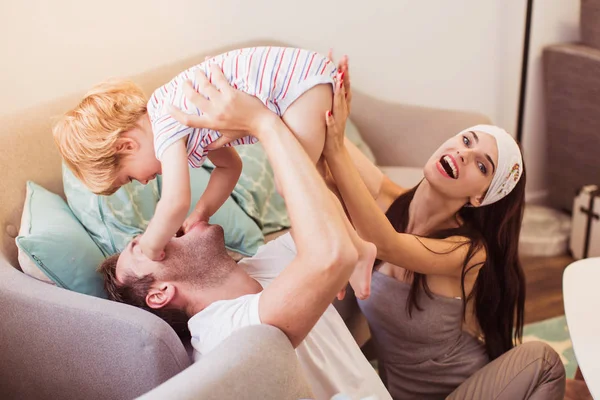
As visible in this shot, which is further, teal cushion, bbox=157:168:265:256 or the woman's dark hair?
teal cushion, bbox=157:168:265:256

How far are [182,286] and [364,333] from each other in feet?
2.98

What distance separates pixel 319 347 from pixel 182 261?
1.15 ft

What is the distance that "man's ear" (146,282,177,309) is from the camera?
145 centimetres

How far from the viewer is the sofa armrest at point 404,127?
2648mm

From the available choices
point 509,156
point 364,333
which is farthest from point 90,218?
point 509,156

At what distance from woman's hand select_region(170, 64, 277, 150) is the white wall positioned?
117cm

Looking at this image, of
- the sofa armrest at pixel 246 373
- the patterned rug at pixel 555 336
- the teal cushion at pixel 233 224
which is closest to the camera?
the sofa armrest at pixel 246 373

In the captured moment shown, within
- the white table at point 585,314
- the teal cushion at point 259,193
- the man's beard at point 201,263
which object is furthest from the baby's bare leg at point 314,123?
the teal cushion at point 259,193

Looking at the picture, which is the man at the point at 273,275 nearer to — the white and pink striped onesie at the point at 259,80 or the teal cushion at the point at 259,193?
the white and pink striped onesie at the point at 259,80

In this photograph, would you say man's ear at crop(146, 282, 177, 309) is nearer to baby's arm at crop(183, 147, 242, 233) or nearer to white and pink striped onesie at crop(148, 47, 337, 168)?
baby's arm at crop(183, 147, 242, 233)

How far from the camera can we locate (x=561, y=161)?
326 cm

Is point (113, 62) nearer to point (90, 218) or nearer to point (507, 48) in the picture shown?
point (90, 218)

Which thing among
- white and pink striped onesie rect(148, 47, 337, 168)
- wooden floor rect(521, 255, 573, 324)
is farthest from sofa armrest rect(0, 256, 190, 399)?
wooden floor rect(521, 255, 573, 324)

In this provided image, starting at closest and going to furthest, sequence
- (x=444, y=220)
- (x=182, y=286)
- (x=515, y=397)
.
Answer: (x=182, y=286)
(x=515, y=397)
(x=444, y=220)
